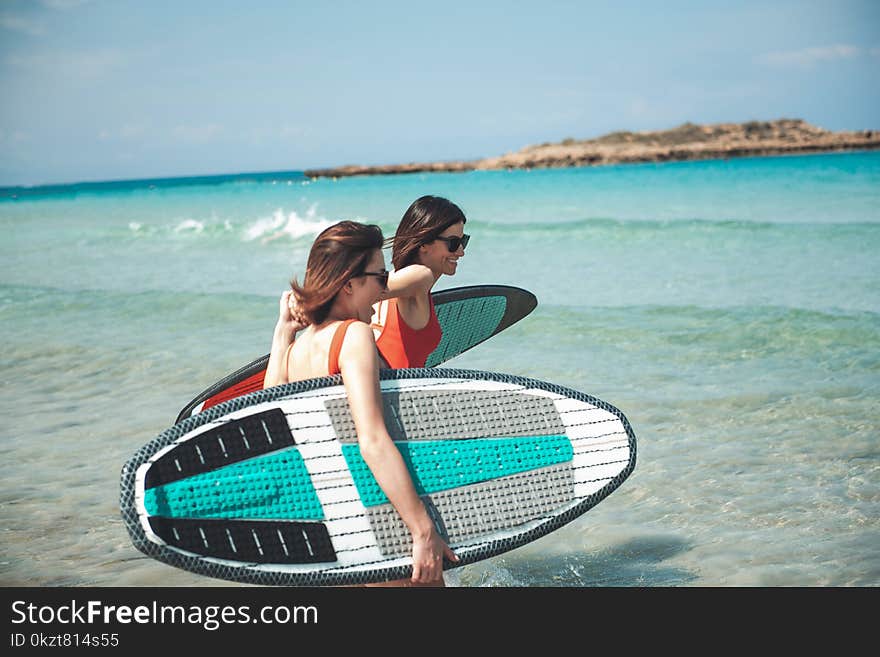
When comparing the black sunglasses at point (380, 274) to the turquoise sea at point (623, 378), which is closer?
the black sunglasses at point (380, 274)

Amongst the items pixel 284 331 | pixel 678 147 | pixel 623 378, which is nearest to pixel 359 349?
pixel 284 331

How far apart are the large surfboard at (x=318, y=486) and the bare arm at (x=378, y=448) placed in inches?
6.1

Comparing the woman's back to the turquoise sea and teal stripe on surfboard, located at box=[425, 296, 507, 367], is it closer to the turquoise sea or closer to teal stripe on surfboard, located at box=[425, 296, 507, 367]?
the turquoise sea

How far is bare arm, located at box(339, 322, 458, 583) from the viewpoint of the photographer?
2.46m

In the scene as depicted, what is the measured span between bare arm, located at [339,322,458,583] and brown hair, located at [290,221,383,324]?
0.14 meters

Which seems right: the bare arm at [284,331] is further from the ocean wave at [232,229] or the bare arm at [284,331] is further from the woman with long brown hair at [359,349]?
the ocean wave at [232,229]

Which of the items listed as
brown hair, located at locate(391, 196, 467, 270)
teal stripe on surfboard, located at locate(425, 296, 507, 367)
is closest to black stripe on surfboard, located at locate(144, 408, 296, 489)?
brown hair, located at locate(391, 196, 467, 270)

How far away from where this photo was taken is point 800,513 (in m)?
4.16

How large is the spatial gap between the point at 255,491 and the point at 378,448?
17.9 inches

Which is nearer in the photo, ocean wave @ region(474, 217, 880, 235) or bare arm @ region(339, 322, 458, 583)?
bare arm @ region(339, 322, 458, 583)

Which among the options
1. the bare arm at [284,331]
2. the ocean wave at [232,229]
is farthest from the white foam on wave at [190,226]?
the bare arm at [284,331]

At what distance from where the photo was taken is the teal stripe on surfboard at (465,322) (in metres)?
4.54

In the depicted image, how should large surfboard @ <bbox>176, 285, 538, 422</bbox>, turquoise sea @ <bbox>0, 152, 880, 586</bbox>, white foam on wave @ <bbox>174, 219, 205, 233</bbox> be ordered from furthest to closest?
white foam on wave @ <bbox>174, 219, 205, 233</bbox> → large surfboard @ <bbox>176, 285, 538, 422</bbox> → turquoise sea @ <bbox>0, 152, 880, 586</bbox>
